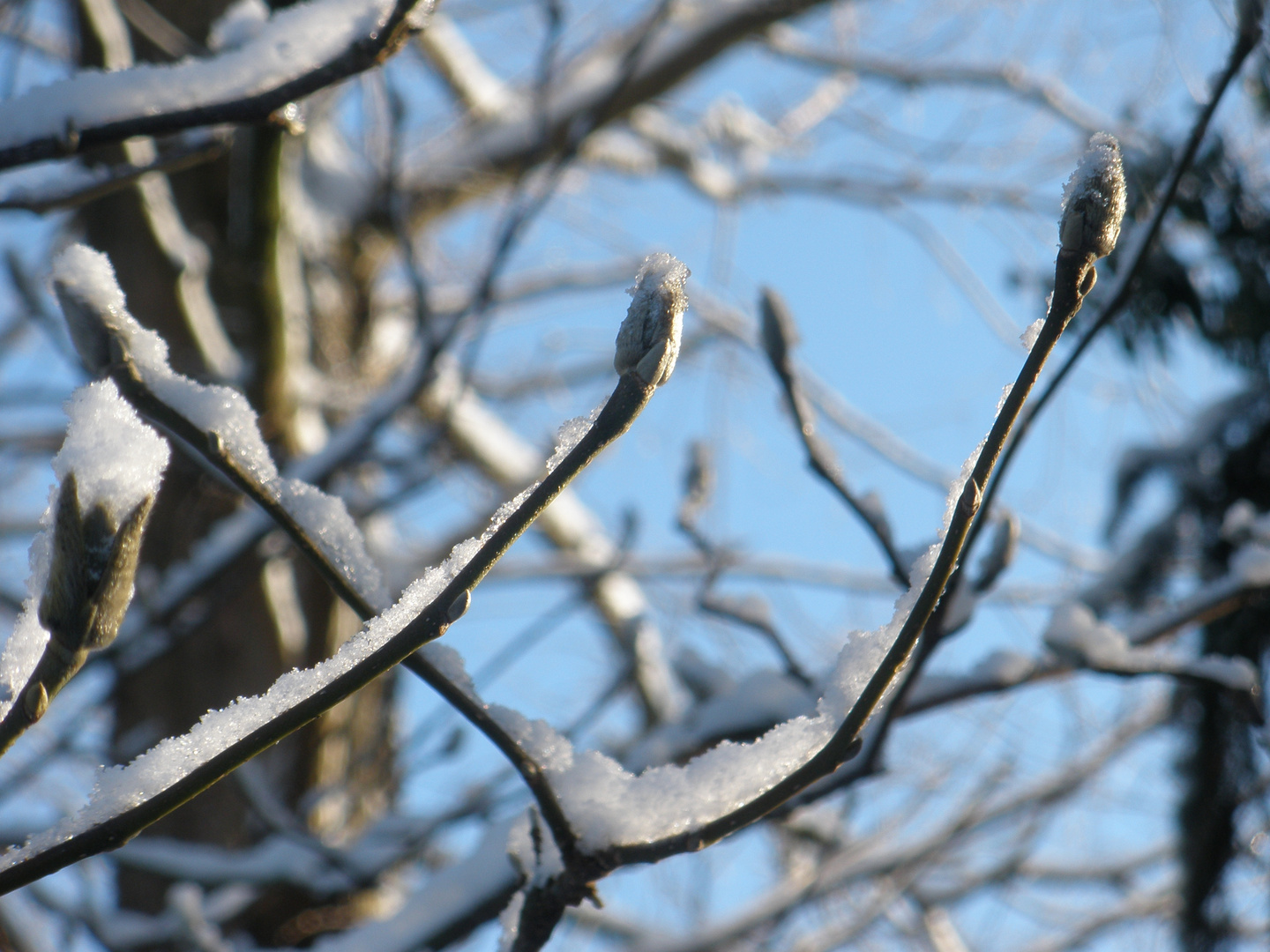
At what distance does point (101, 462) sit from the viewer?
1.59 ft

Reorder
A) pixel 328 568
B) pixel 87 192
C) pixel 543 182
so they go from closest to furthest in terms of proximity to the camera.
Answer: pixel 328 568
pixel 87 192
pixel 543 182

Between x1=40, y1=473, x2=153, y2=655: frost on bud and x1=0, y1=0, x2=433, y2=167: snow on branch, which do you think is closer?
x1=40, y1=473, x2=153, y2=655: frost on bud

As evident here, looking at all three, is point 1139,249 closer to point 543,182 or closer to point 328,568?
point 328,568

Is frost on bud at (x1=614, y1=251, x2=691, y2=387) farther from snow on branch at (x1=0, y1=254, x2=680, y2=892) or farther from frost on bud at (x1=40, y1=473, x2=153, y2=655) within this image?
frost on bud at (x1=40, y1=473, x2=153, y2=655)

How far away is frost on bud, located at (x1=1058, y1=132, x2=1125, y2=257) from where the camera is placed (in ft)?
1.65

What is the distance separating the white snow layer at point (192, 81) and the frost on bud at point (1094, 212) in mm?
530

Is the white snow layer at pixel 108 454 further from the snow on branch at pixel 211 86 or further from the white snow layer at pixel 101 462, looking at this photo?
the snow on branch at pixel 211 86

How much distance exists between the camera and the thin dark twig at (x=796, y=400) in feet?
3.49

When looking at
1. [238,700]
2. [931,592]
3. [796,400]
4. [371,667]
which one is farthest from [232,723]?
[796,400]

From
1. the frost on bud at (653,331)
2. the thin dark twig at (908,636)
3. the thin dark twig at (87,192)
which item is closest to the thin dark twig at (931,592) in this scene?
the thin dark twig at (908,636)

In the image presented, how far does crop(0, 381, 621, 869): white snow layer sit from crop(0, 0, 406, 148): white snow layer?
0.46 meters

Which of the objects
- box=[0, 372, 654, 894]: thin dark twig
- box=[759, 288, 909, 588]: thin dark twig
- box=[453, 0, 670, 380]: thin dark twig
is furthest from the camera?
box=[453, 0, 670, 380]: thin dark twig

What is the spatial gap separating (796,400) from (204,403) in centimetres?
64

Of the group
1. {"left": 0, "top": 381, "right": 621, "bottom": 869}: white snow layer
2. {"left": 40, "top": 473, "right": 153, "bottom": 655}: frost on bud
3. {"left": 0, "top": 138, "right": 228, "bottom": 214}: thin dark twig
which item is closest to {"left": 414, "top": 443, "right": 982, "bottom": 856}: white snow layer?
{"left": 0, "top": 381, "right": 621, "bottom": 869}: white snow layer
